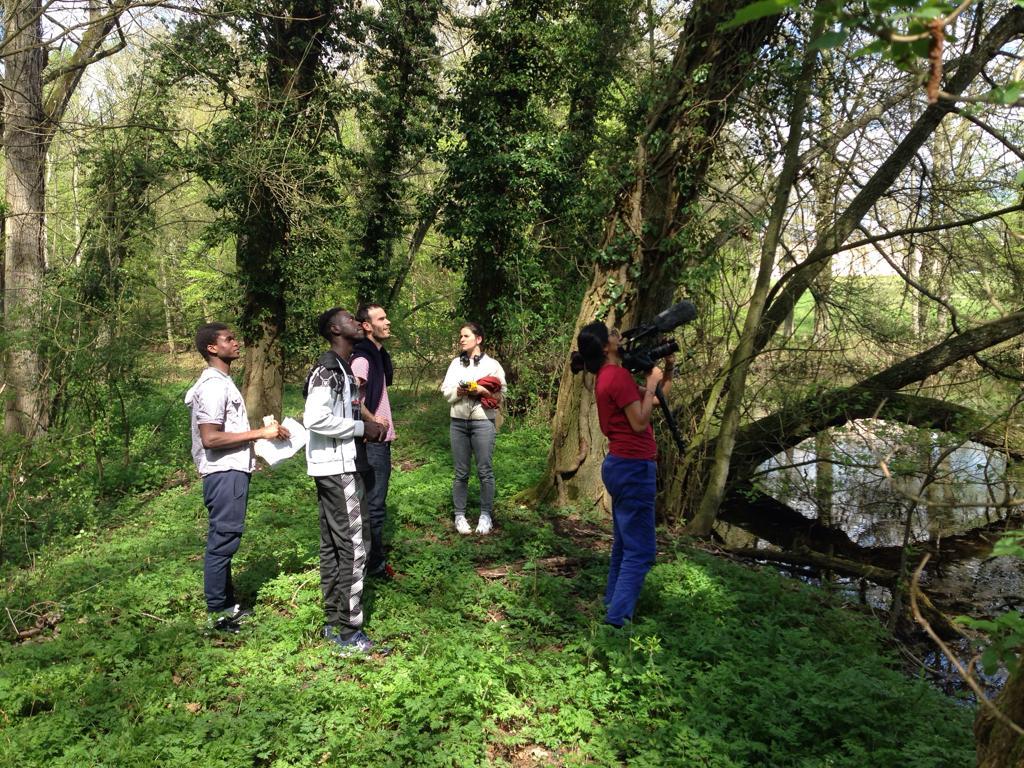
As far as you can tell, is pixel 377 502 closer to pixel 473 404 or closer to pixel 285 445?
pixel 285 445

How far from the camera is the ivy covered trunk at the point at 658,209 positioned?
6.82 m

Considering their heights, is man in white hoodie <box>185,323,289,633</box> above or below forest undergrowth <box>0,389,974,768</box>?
above

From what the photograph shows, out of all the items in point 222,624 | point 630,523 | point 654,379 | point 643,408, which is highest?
point 654,379

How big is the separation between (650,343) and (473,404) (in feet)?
6.44

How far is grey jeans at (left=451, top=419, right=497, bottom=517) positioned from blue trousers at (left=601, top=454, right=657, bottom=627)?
6.32 ft

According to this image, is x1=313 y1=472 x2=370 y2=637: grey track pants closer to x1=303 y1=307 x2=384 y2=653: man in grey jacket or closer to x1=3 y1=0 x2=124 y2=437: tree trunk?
x1=303 y1=307 x2=384 y2=653: man in grey jacket

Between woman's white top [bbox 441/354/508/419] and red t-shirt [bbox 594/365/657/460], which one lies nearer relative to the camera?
red t-shirt [bbox 594/365/657/460]

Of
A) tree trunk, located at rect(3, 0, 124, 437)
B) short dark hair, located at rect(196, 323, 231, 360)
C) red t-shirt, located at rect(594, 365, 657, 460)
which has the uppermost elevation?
tree trunk, located at rect(3, 0, 124, 437)

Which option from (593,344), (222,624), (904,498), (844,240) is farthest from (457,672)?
(844,240)

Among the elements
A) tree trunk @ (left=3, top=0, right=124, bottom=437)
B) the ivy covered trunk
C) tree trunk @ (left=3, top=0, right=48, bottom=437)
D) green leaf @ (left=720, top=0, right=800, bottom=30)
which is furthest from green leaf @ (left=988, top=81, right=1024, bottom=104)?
tree trunk @ (left=3, top=0, right=124, bottom=437)

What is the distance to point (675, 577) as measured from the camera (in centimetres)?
552

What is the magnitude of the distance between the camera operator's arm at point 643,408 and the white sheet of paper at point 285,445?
81.7 inches

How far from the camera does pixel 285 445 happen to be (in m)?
4.29

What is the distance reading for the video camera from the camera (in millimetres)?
4445
